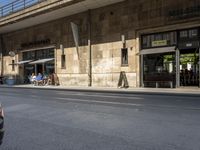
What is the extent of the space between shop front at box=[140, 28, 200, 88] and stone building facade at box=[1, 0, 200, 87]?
2.9 inches

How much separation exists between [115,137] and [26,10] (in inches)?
1116

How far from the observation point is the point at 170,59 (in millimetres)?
24250

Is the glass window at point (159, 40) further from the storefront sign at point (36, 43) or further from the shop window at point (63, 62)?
the storefront sign at point (36, 43)

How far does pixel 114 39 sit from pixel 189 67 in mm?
6835

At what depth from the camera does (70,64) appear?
3209cm

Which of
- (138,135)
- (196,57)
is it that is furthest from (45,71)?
(138,135)

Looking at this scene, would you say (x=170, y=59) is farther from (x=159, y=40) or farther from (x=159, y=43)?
(x=159, y=40)

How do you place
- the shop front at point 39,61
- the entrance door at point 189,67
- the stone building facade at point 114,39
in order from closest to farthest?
the entrance door at point 189,67
the stone building facade at point 114,39
the shop front at point 39,61

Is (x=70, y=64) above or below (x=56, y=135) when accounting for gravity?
above

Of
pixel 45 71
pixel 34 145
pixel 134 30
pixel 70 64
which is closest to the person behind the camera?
pixel 34 145

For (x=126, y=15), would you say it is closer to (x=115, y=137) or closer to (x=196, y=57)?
(x=196, y=57)

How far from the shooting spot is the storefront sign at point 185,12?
867 inches

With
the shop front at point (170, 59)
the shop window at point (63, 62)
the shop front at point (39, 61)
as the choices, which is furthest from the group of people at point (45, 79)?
the shop front at point (170, 59)

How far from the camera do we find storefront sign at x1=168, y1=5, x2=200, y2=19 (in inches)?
867
